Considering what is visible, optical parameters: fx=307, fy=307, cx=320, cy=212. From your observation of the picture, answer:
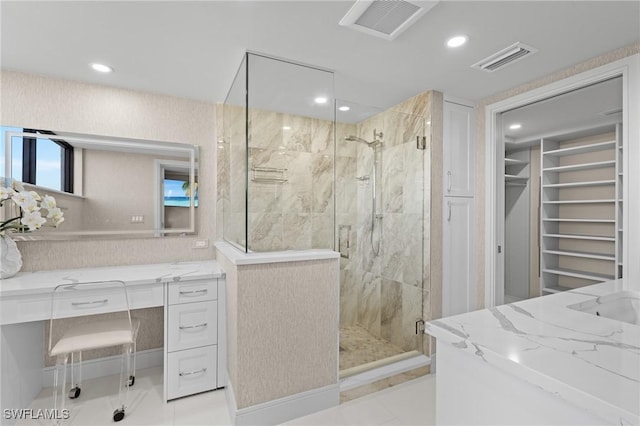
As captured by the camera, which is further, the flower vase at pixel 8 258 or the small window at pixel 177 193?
the small window at pixel 177 193

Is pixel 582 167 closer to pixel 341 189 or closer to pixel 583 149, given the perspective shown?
pixel 583 149

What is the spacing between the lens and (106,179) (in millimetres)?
2506

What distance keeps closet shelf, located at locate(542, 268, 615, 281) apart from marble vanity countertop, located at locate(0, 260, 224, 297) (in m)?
3.52

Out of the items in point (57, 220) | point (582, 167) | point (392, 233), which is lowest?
point (392, 233)

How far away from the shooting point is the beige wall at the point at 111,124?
90.7 inches

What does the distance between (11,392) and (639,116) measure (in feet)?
14.1

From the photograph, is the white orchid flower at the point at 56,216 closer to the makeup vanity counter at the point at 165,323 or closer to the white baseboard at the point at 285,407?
the makeup vanity counter at the point at 165,323

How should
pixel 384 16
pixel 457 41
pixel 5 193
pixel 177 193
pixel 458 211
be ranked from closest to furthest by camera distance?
pixel 384 16
pixel 457 41
pixel 5 193
pixel 177 193
pixel 458 211

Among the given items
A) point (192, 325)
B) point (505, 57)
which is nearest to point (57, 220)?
point (192, 325)

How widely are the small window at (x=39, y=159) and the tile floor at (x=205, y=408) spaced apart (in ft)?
5.15

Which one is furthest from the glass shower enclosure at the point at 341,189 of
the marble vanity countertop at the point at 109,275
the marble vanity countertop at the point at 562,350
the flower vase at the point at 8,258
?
the flower vase at the point at 8,258

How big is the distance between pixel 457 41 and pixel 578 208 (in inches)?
99.9

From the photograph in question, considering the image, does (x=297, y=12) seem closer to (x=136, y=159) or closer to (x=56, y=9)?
(x=56, y=9)

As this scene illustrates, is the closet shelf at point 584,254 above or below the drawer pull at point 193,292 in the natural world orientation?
above
